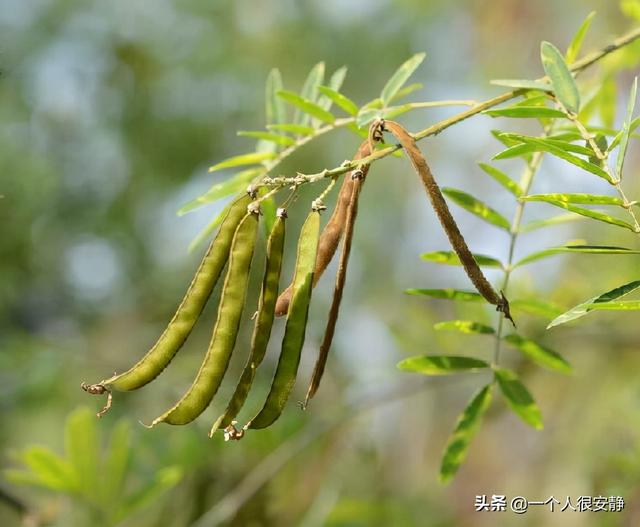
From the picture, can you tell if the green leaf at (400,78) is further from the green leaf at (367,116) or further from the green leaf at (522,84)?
the green leaf at (522,84)

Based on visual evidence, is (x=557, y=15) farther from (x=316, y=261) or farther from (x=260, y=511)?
(x=316, y=261)

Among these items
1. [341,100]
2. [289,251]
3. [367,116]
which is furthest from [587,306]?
[289,251]

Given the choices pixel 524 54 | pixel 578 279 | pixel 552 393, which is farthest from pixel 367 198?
pixel 578 279

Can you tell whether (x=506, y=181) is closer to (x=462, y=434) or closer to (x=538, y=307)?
(x=538, y=307)

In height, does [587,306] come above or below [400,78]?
below

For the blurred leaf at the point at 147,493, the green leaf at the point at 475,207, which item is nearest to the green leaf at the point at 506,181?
the green leaf at the point at 475,207

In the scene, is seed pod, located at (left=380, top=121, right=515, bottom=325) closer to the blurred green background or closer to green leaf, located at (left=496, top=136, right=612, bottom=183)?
green leaf, located at (left=496, top=136, right=612, bottom=183)
